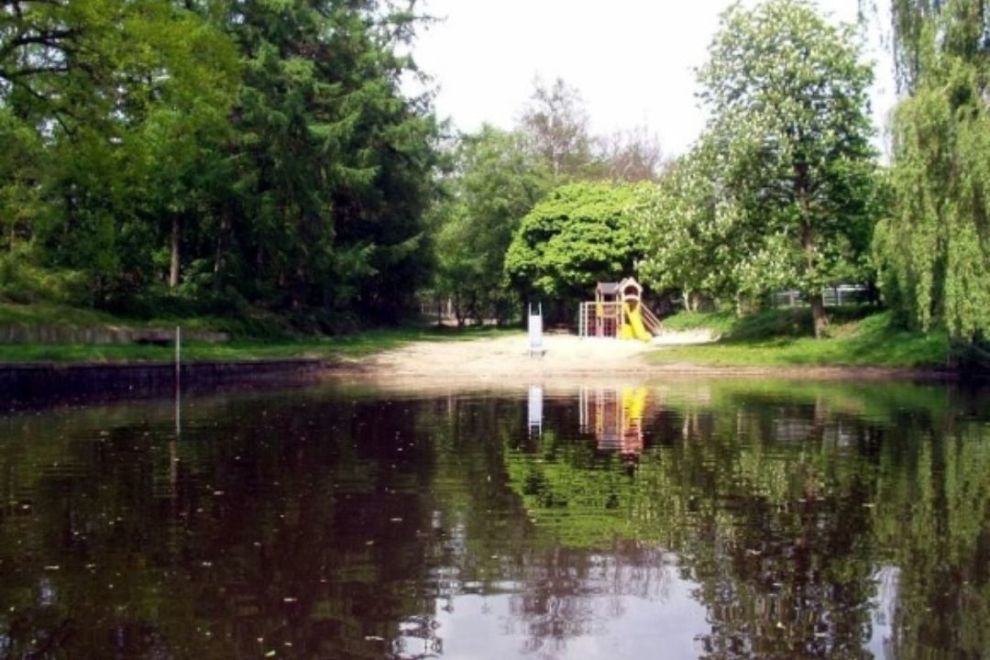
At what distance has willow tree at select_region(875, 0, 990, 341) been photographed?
928 inches

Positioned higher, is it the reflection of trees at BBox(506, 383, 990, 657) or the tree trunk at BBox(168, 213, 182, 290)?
the tree trunk at BBox(168, 213, 182, 290)

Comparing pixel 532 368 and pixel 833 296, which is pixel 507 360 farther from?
pixel 833 296

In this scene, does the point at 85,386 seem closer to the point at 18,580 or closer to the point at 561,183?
the point at 18,580

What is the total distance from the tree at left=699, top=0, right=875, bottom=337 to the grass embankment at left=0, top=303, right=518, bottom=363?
15.0 metres

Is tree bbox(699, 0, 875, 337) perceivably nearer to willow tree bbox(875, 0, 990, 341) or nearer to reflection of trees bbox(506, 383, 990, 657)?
willow tree bbox(875, 0, 990, 341)

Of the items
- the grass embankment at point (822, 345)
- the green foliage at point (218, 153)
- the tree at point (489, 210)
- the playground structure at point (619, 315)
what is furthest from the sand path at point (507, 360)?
the tree at point (489, 210)

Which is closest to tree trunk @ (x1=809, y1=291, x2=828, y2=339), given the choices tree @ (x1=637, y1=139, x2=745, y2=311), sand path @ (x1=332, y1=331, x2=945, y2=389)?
tree @ (x1=637, y1=139, x2=745, y2=311)

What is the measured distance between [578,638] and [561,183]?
64.2 m

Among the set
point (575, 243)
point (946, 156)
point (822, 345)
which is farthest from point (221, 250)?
point (946, 156)

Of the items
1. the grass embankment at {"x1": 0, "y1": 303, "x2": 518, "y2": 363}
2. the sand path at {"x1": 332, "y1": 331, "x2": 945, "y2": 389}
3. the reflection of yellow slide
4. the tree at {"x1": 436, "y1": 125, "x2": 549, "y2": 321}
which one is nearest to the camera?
the grass embankment at {"x1": 0, "y1": 303, "x2": 518, "y2": 363}

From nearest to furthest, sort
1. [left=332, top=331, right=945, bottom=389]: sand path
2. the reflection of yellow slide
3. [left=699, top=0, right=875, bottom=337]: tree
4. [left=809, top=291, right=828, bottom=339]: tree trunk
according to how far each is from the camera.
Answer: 1. [left=332, top=331, right=945, bottom=389]: sand path
2. [left=699, top=0, right=875, bottom=337]: tree
3. [left=809, top=291, right=828, bottom=339]: tree trunk
4. the reflection of yellow slide

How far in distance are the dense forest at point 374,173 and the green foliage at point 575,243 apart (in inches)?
6.2

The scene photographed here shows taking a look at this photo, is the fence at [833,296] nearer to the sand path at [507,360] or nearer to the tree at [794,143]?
the tree at [794,143]

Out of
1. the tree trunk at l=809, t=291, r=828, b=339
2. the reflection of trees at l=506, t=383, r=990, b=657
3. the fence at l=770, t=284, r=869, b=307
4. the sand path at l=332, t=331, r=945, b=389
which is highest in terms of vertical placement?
the fence at l=770, t=284, r=869, b=307
